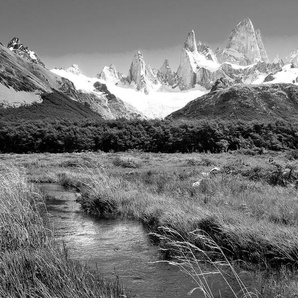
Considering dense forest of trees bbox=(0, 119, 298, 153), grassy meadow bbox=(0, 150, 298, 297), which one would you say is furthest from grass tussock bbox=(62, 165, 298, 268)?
dense forest of trees bbox=(0, 119, 298, 153)

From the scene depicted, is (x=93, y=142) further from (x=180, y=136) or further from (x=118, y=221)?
(x=118, y=221)

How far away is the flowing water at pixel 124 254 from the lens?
26.9ft

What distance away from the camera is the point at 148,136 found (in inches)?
3282

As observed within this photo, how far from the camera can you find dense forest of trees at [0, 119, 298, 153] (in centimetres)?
7469

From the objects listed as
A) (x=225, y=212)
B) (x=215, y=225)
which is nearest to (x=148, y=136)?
(x=225, y=212)

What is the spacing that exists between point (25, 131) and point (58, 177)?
197ft

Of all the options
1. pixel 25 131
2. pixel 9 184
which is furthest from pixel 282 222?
pixel 25 131

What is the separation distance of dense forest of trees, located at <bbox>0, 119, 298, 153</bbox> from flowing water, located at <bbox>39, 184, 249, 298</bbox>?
57887 millimetres

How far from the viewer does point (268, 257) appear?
938 cm

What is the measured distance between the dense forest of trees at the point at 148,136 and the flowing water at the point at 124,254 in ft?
190

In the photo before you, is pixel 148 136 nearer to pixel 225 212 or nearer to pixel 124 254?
pixel 225 212

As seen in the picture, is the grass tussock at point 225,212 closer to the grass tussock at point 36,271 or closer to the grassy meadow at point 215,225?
the grassy meadow at point 215,225

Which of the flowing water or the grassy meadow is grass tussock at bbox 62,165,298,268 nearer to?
the grassy meadow

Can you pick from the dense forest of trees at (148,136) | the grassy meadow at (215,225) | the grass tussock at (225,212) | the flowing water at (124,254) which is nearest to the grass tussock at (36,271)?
the grassy meadow at (215,225)
